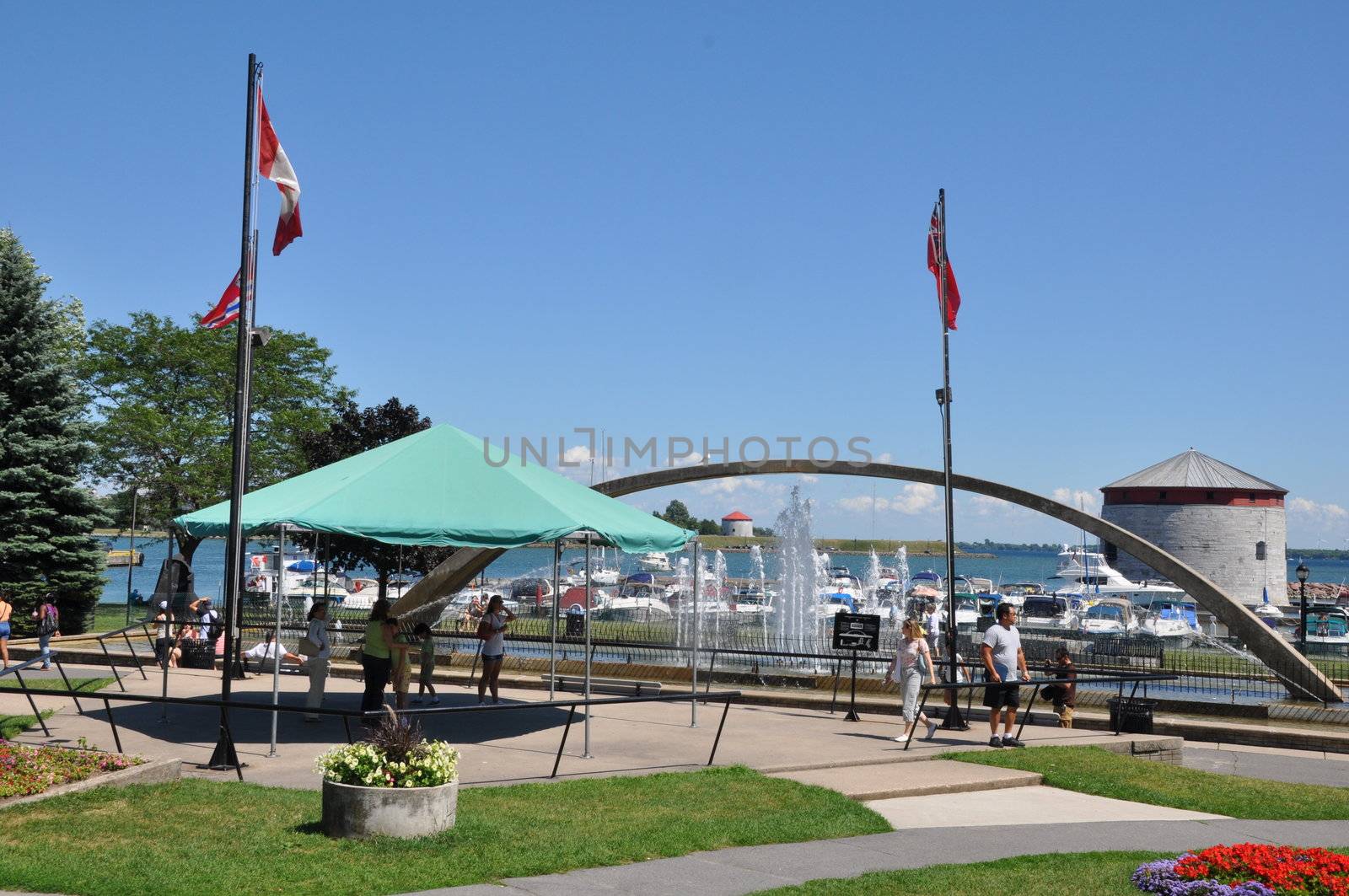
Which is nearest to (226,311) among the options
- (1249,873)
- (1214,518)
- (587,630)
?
(587,630)

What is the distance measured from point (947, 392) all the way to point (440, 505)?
7.87 m

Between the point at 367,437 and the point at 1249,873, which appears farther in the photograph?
the point at 367,437

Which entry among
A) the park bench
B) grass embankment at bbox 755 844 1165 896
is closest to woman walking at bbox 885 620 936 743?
the park bench

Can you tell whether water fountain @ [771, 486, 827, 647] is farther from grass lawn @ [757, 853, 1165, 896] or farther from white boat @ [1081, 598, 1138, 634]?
grass lawn @ [757, 853, 1165, 896]

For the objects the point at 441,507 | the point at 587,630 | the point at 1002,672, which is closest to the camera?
the point at 587,630

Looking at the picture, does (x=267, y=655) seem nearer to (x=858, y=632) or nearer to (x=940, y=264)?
(x=858, y=632)

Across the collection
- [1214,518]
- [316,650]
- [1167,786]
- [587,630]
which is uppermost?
[1214,518]

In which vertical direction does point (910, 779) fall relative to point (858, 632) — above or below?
below

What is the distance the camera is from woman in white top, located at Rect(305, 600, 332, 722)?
1542 centimetres

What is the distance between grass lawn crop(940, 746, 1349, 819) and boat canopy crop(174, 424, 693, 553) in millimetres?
5159

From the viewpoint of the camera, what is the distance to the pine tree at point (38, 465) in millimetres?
29844

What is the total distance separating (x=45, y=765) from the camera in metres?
10.2

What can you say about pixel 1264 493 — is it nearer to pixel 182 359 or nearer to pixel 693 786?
pixel 182 359

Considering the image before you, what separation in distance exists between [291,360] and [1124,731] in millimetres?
35119
